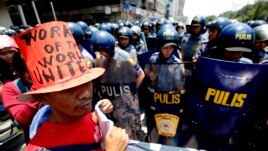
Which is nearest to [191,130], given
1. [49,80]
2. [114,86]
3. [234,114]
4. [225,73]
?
[234,114]

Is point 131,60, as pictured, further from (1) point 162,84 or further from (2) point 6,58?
(2) point 6,58

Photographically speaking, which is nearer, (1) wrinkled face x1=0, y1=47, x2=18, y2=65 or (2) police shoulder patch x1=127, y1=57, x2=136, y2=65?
(1) wrinkled face x1=0, y1=47, x2=18, y2=65

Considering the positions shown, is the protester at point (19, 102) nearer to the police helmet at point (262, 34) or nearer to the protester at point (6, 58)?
the protester at point (6, 58)

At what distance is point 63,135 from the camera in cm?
112

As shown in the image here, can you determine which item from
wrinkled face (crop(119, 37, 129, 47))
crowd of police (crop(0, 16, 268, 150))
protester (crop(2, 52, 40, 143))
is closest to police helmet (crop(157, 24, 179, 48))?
crowd of police (crop(0, 16, 268, 150))

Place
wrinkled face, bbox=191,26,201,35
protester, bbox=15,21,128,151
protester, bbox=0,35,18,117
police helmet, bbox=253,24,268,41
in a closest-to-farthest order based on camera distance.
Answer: protester, bbox=15,21,128,151
protester, bbox=0,35,18,117
police helmet, bbox=253,24,268,41
wrinkled face, bbox=191,26,201,35

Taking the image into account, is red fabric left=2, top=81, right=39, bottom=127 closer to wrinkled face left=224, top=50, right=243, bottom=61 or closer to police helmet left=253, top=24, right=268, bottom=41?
wrinkled face left=224, top=50, right=243, bottom=61

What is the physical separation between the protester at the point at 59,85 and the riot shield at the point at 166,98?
1221 millimetres

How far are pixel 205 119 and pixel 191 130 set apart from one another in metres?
0.37

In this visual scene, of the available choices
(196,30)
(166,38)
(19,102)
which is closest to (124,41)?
(166,38)

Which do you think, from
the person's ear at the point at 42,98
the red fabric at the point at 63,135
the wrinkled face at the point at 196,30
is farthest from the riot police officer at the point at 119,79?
the wrinkled face at the point at 196,30

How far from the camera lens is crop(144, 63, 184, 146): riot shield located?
2.17 metres

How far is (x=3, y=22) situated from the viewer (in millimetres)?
18484

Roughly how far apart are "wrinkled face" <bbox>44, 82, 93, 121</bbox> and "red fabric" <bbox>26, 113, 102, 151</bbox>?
0.13 m
